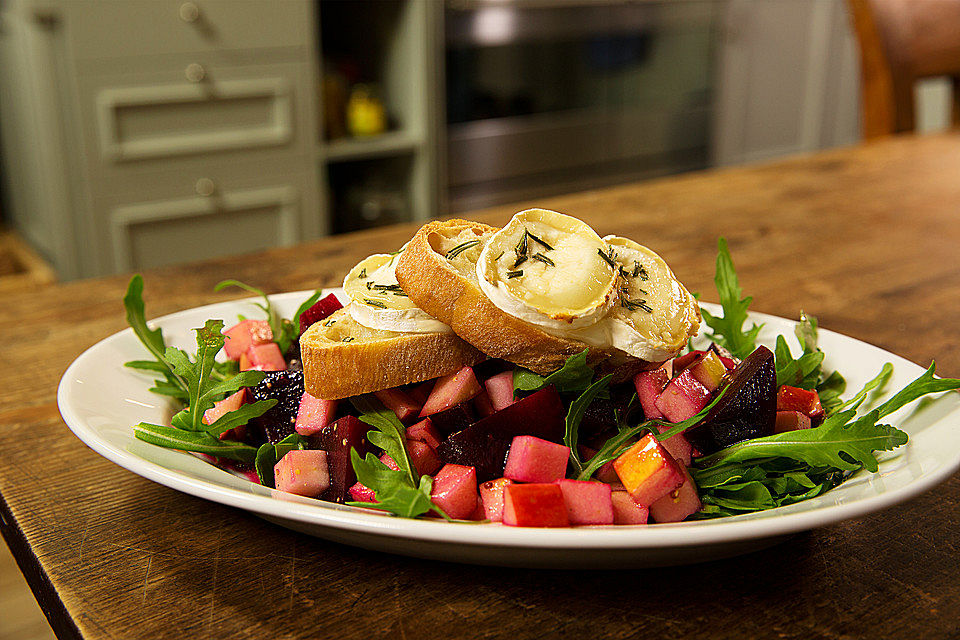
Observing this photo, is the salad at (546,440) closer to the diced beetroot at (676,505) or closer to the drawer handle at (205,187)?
the diced beetroot at (676,505)

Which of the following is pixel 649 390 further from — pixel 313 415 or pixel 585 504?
pixel 313 415

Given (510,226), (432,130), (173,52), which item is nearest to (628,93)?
(432,130)

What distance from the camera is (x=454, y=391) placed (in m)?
0.63

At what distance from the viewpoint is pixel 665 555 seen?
1.75ft

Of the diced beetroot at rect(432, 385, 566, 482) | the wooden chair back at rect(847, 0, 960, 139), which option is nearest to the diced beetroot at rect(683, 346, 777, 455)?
the diced beetroot at rect(432, 385, 566, 482)

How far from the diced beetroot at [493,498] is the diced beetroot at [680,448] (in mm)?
115

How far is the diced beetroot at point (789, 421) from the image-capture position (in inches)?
25.9

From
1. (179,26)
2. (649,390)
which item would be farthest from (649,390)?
(179,26)

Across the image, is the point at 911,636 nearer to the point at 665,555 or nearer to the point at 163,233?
the point at 665,555

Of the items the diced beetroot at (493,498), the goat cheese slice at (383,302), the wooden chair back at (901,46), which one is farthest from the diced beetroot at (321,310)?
the wooden chair back at (901,46)

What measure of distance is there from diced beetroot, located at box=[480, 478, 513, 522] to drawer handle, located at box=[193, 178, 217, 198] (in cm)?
239

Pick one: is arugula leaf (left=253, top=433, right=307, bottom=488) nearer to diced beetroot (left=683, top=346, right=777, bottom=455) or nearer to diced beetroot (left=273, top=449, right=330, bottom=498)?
diced beetroot (left=273, top=449, right=330, bottom=498)

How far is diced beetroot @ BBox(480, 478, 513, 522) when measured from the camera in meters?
0.58

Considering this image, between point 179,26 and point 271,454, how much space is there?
226cm
